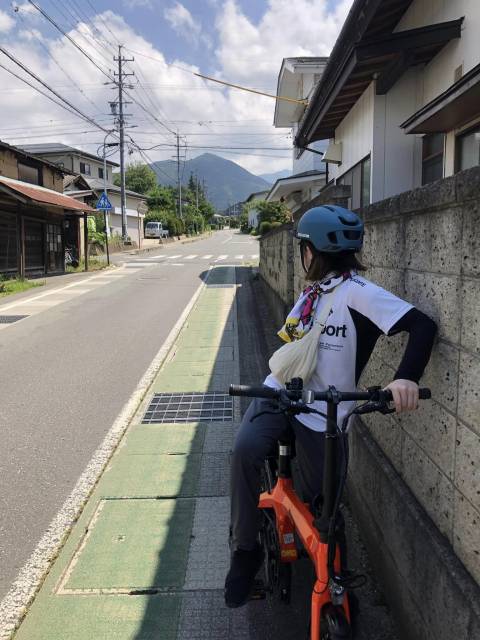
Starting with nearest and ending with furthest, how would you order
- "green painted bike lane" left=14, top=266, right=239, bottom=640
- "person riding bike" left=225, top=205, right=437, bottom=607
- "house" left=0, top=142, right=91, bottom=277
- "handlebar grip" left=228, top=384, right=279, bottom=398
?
"handlebar grip" left=228, top=384, right=279, bottom=398
"person riding bike" left=225, top=205, right=437, bottom=607
"green painted bike lane" left=14, top=266, right=239, bottom=640
"house" left=0, top=142, right=91, bottom=277

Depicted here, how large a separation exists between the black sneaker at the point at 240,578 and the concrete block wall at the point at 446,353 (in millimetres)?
824

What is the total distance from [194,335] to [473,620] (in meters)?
8.37

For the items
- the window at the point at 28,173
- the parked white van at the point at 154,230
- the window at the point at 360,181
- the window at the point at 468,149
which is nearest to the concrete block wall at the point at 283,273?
the window at the point at 360,181

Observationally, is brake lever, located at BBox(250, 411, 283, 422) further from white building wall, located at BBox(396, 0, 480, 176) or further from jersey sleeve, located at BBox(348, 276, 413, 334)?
white building wall, located at BBox(396, 0, 480, 176)

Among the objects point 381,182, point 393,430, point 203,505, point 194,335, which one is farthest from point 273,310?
point 393,430

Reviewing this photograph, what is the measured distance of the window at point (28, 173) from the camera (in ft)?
71.6

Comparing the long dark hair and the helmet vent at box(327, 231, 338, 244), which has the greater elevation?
the helmet vent at box(327, 231, 338, 244)

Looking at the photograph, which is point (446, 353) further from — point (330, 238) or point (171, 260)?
point (171, 260)

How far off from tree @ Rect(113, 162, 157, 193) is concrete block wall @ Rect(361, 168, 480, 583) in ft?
278

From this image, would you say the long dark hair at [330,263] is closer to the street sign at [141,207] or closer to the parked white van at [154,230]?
the street sign at [141,207]

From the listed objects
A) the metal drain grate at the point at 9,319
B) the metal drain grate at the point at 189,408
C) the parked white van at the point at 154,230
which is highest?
the parked white van at the point at 154,230

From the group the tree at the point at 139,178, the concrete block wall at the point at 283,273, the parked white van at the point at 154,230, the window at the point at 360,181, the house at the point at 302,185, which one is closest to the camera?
the concrete block wall at the point at 283,273

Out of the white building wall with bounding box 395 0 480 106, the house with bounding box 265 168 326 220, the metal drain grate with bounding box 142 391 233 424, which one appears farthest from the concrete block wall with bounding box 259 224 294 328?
the house with bounding box 265 168 326 220

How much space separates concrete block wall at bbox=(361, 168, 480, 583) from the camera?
188cm
